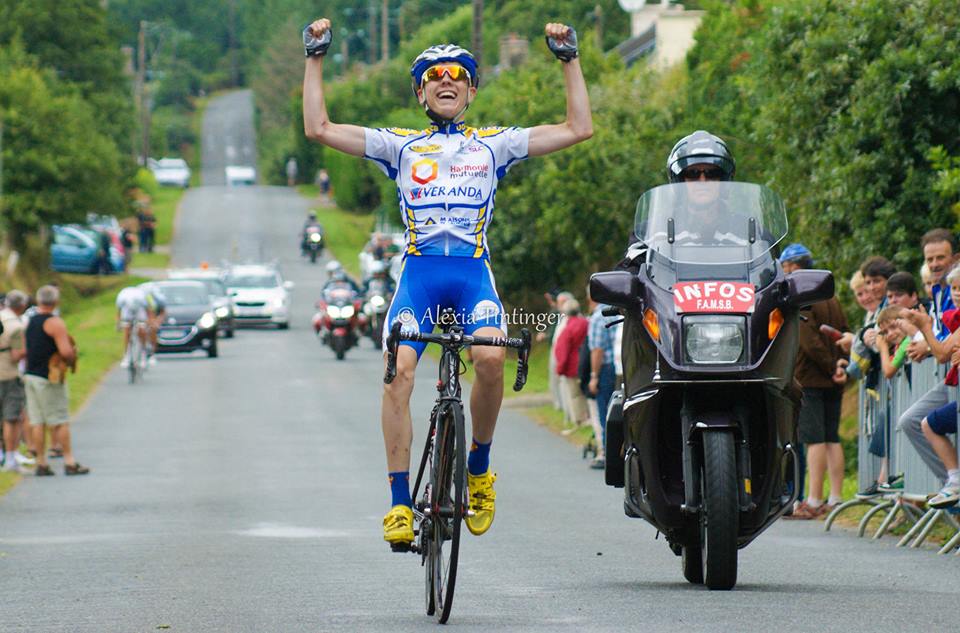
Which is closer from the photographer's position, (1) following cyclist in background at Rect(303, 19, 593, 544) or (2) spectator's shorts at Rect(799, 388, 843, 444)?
(1) following cyclist in background at Rect(303, 19, 593, 544)

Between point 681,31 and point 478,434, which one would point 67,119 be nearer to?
point 681,31

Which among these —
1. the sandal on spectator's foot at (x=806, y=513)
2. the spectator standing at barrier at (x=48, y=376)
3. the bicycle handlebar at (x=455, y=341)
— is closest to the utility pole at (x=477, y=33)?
the spectator standing at barrier at (x=48, y=376)

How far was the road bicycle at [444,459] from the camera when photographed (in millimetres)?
8859

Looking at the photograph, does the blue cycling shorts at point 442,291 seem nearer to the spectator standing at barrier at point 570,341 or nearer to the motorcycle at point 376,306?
the spectator standing at barrier at point 570,341

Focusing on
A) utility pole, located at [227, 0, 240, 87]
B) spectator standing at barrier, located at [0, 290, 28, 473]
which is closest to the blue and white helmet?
spectator standing at barrier, located at [0, 290, 28, 473]

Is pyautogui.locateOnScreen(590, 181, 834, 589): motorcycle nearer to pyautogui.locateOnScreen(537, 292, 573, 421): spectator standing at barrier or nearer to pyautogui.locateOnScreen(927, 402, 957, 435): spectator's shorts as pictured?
pyautogui.locateOnScreen(927, 402, 957, 435): spectator's shorts

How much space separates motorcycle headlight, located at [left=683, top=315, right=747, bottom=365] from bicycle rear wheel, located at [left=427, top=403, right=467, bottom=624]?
127 cm

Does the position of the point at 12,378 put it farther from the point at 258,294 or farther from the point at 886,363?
the point at 258,294

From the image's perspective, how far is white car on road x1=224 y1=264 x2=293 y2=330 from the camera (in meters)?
54.9

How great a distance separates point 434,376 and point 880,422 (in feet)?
83.2

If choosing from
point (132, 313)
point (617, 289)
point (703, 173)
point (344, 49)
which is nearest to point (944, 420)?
point (703, 173)

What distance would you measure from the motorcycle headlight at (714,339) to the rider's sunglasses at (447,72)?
5.19 feet

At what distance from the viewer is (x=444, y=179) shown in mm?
9375

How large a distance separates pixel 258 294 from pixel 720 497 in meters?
46.2
